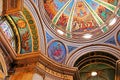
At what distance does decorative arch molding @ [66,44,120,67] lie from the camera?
46.5 feet

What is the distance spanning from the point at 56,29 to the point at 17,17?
117 inches

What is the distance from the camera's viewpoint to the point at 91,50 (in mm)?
14633

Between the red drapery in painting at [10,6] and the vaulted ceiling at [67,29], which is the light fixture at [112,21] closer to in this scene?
the vaulted ceiling at [67,29]

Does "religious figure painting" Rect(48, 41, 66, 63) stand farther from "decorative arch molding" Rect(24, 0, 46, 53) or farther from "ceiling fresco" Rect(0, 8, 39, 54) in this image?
"ceiling fresco" Rect(0, 8, 39, 54)

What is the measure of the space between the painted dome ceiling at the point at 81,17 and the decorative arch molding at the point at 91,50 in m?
0.59

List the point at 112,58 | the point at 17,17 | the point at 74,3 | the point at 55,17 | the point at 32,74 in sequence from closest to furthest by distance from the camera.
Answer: the point at 32,74
the point at 17,17
the point at 112,58
the point at 55,17
the point at 74,3

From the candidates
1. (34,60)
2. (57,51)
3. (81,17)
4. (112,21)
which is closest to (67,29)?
(81,17)

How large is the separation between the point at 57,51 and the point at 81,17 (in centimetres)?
326

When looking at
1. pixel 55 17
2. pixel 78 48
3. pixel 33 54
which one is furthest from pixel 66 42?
pixel 33 54

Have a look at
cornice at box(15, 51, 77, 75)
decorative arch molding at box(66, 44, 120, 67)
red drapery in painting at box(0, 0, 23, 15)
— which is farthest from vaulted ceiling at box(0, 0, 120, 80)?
red drapery in painting at box(0, 0, 23, 15)

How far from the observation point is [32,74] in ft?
38.2

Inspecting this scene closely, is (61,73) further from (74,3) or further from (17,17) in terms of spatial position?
(74,3)

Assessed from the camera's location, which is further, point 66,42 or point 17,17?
point 66,42

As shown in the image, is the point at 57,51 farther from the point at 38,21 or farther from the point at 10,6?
the point at 10,6
